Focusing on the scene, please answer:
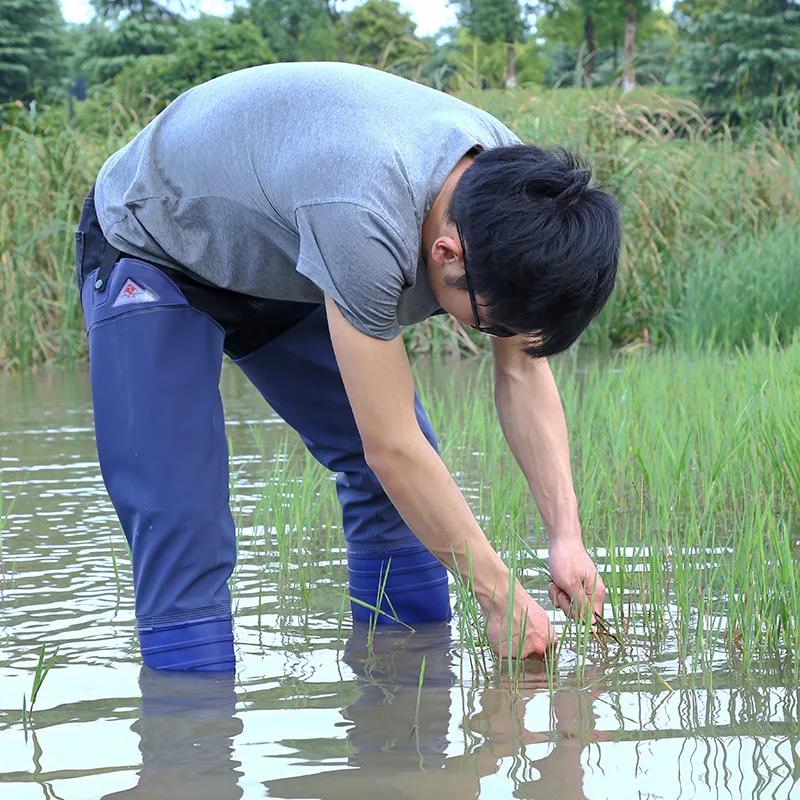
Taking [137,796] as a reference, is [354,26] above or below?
above

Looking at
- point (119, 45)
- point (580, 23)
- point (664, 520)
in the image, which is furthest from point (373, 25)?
point (664, 520)

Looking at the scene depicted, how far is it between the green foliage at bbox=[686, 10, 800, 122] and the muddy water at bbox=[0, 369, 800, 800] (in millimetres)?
27695

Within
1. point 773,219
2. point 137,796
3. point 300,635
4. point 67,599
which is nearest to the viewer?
point 137,796

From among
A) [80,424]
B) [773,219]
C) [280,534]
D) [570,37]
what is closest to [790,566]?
[280,534]

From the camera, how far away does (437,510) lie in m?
2.20

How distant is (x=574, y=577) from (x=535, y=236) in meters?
0.81

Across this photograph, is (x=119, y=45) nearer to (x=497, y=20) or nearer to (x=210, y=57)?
(x=210, y=57)

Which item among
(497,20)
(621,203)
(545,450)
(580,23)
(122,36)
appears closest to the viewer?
(545,450)

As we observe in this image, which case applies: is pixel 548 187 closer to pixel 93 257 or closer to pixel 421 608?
pixel 93 257

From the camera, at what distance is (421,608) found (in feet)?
9.51

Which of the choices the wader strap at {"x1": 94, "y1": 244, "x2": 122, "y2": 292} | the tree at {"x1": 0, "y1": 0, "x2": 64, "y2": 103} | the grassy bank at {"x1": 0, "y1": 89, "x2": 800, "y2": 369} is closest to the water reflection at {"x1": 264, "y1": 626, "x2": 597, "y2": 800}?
the wader strap at {"x1": 94, "y1": 244, "x2": 122, "y2": 292}

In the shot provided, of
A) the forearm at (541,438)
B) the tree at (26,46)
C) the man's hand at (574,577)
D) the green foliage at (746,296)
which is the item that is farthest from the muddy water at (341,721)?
the tree at (26,46)

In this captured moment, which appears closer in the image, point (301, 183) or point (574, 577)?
point (301, 183)

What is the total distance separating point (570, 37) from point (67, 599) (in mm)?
44638
